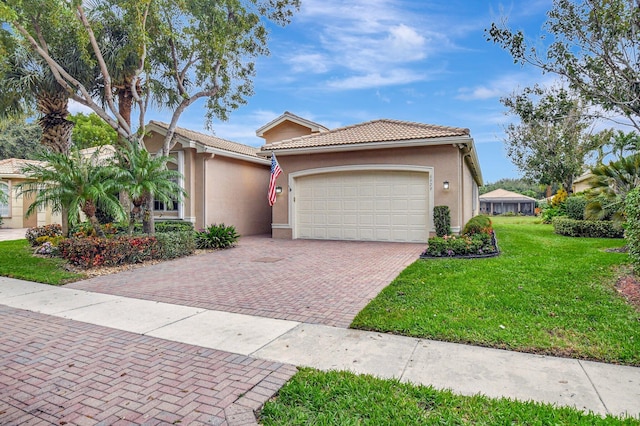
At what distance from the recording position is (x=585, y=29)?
8273mm

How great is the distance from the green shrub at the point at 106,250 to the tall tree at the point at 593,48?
33.2ft

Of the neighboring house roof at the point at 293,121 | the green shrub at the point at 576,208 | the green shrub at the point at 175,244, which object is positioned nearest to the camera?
the green shrub at the point at 175,244

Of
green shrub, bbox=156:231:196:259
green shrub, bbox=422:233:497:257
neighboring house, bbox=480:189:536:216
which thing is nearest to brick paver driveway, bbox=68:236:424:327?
green shrub, bbox=156:231:196:259

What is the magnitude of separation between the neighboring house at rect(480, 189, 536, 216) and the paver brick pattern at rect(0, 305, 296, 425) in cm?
4356

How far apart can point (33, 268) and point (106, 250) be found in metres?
1.73

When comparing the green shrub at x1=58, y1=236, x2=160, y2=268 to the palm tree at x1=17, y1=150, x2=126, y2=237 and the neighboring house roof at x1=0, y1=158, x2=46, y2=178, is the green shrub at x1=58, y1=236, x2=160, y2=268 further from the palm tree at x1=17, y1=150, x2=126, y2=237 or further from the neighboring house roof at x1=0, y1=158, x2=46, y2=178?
the neighboring house roof at x1=0, y1=158, x2=46, y2=178

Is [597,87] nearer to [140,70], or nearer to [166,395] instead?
[166,395]

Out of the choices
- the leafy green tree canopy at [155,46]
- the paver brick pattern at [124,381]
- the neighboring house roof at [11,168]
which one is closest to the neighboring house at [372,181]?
the leafy green tree canopy at [155,46]

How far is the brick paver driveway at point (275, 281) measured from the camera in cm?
574

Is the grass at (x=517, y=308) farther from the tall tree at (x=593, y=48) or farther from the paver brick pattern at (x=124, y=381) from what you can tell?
the tall tree at (x=593, y=48)

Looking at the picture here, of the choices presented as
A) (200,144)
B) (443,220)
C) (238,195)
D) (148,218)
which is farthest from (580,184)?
(148,218)

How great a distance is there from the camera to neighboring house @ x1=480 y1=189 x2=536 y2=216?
42.2m

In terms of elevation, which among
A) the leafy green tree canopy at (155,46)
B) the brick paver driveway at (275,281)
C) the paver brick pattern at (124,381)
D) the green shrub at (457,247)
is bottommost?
the paver brick pattern at (124,381)

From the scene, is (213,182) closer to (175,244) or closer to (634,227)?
(175,244)
